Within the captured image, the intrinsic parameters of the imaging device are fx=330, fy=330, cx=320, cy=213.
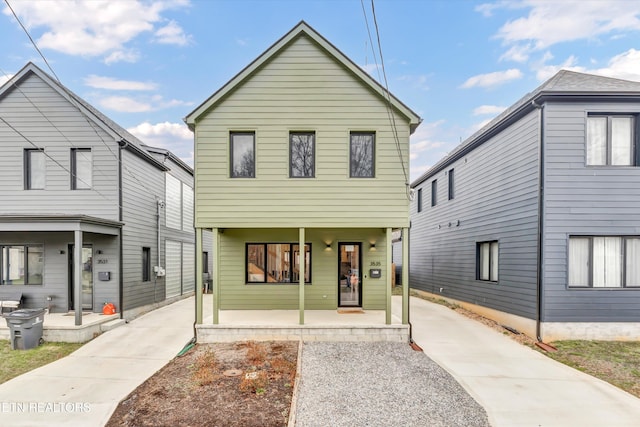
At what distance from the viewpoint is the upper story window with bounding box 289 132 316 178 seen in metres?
8.72

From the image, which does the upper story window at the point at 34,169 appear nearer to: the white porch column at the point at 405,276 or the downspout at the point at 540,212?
the white porch column at the point at 405,276

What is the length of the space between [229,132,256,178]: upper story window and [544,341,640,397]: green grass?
8299 mm

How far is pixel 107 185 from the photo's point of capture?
10133 millimetres

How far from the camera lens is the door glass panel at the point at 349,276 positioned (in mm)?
10242

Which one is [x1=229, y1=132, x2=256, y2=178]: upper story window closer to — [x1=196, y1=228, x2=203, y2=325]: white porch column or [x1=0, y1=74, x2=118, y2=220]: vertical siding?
[x1=196, y1=228, x2=203, y2=325]: white porch column

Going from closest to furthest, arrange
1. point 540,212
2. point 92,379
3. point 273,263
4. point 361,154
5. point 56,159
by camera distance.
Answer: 1. point 92,379
2. point 540,212
3. point 361,154
4. point 56,159
5. point 273,263

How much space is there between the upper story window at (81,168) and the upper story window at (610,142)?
14.0 m

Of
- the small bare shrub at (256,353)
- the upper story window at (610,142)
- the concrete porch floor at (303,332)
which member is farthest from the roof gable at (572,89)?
the small bare shrub at (256,353)

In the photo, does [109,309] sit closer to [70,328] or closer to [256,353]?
[70,328]

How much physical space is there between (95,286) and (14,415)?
232 inches

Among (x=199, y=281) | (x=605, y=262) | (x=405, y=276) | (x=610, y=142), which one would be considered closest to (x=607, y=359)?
(x=605, y=262)

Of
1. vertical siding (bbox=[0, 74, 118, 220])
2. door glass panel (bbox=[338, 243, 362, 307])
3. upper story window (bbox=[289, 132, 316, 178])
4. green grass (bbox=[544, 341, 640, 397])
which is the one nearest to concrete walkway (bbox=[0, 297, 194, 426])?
vertical siding (bbox=[0, 74, 118, 220])

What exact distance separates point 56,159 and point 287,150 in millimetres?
7418

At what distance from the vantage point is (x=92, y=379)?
20.0ft
